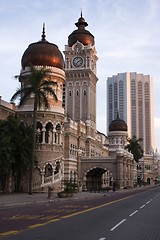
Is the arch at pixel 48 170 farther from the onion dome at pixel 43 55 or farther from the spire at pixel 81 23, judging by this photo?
the spire at pixel 81 23

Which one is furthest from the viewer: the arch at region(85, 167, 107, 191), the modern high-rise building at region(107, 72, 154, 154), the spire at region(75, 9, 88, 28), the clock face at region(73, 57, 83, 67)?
the modern high-rise building at region(107, 72, 154, 154)

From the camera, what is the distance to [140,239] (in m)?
10.6

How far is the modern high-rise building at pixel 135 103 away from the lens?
176750mm

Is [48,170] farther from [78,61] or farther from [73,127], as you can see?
[78,61]

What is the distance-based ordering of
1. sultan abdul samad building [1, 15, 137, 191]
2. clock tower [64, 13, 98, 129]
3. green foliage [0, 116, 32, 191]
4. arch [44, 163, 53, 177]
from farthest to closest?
clock tower [64, 13, 98, 129]
sultan abdul samad building [1, 15, 137, 191]
arch [44, 163, 53, 177]
green foliage [0, 116, 32, 191]

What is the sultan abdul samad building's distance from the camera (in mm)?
46781

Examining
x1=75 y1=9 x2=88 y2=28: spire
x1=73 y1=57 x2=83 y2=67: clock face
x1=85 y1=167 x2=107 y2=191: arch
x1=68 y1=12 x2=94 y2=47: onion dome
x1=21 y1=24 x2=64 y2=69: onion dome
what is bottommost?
x1=85 y1=167 x2=107 y2=191: arch

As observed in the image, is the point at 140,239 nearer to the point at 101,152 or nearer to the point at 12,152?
the point at 12,152

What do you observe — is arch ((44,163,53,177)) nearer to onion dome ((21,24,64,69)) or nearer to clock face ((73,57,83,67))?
onion dome ((21,24,64,69))

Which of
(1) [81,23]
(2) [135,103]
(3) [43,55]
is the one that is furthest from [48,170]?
(2) [135,103]

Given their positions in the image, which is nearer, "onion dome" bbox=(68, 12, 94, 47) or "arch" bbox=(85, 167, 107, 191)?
"arch" bbox=(85, 167, 107, 191)

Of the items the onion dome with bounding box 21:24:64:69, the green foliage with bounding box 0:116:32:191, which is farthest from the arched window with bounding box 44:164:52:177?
the onion dome with bounding box 21:24:64:69

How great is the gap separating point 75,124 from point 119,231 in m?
51.3

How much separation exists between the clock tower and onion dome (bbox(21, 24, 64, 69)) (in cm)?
2350
